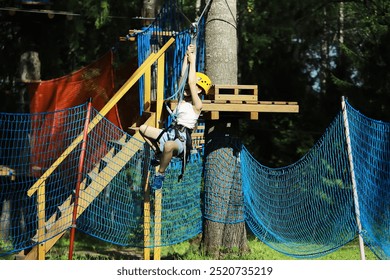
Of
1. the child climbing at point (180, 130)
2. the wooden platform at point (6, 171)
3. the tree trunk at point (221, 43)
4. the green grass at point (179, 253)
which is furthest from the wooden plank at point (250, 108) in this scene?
the wooden platform at point (6, 171)

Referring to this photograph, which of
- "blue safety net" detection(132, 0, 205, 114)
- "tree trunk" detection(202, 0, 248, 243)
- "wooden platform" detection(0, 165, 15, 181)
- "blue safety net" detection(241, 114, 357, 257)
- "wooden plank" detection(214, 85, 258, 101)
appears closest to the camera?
"wooden plank" detection(214, 85, 258, 101)

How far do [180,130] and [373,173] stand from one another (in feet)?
8.15

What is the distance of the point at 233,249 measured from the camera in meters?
9.96

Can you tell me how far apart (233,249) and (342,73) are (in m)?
7.58

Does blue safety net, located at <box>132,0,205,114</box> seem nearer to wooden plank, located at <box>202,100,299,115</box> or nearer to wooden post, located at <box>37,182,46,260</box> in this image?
wooden plank, located at <box>202,100,299,115</box>

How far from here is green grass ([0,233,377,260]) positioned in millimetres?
10047

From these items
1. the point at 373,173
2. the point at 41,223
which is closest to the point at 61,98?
the point at 41,223

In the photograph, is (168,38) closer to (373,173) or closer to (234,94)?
(234,94)

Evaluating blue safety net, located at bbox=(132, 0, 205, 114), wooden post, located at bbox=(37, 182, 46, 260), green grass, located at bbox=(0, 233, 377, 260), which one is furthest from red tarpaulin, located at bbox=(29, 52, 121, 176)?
wooden post, located at bbox=(37, 182, 46, 260)

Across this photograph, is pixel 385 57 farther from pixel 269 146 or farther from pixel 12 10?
pixel 12 10

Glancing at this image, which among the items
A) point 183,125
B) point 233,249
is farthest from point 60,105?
point 183,125

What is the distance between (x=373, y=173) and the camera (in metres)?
9.20

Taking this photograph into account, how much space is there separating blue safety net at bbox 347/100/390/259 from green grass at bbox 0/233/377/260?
1584 mm

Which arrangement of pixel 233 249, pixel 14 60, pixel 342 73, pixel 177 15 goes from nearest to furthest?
1. pixel 233 249
2. pixel 177 15
3. pixel 342 73
4. pixel 14 60
